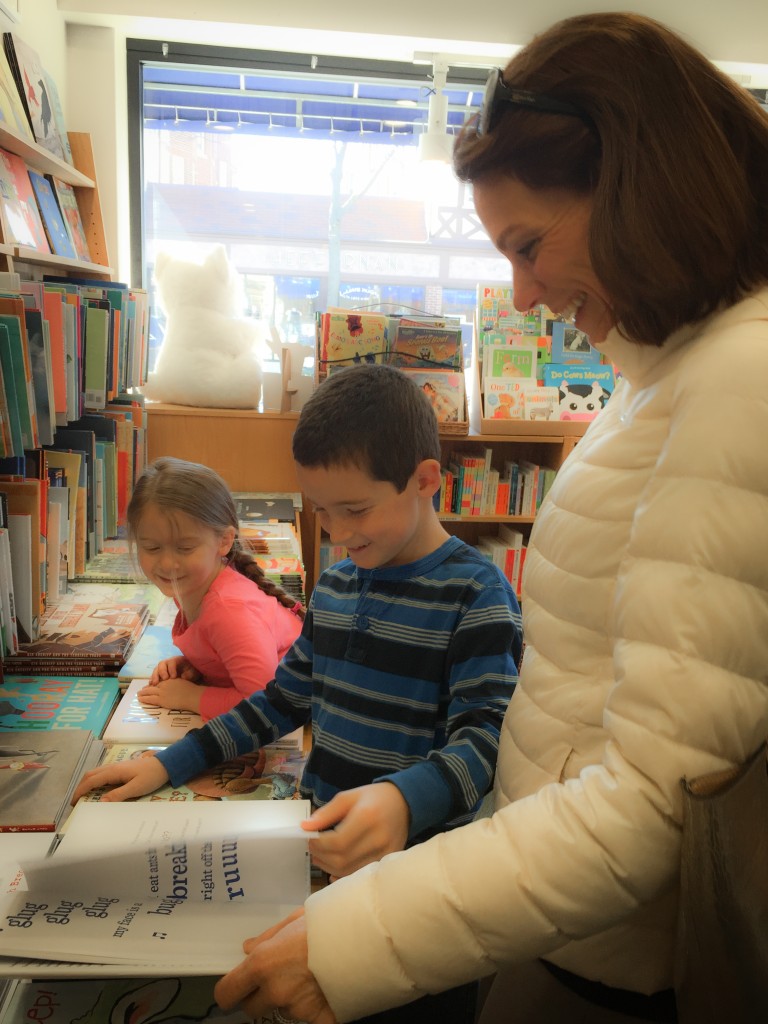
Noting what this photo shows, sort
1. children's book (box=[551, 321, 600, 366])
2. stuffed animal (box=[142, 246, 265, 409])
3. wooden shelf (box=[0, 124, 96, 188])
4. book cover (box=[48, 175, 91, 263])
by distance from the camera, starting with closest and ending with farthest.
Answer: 1. wooden shelf (box=[0, 124, 96, 188])
2. book cover (box=[48, 175, 91, 263])
3. stuffed animal (box=[142, 246, 265, 409])
4. children's book (box=[551, 321, 600, 366])

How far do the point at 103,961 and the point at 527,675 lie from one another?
1.58 feet

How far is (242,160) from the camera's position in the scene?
362 cm

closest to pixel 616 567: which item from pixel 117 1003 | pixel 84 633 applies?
pixel 117 1003

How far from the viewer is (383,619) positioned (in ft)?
3.49

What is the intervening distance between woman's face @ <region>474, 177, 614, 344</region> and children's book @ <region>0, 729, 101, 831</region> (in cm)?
106

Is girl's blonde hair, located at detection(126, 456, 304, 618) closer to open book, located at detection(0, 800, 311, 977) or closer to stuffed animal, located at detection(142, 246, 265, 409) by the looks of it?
open book, located at detection(0, 800, 311, 977)

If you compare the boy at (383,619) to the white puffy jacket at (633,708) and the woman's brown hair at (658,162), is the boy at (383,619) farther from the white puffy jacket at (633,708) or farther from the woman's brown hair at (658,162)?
the woman's brown hair at (658,162)

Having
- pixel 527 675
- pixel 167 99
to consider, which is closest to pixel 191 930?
pixel 527 675

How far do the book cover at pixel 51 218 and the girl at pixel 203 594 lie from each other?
48.6 inches

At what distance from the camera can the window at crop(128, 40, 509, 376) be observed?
11.7ft

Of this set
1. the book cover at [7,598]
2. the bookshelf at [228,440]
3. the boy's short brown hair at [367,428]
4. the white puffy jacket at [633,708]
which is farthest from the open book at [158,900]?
the bookshelf at [228,440]

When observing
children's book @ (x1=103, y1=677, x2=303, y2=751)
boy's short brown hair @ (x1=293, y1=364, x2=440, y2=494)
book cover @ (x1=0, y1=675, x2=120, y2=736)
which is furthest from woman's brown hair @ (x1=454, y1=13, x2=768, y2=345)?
book cover @ (x1=0, y1=675, x2=120, y2=736)

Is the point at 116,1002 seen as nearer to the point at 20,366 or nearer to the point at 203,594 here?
the point at 203,594

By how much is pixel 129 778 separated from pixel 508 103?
3.34ft
